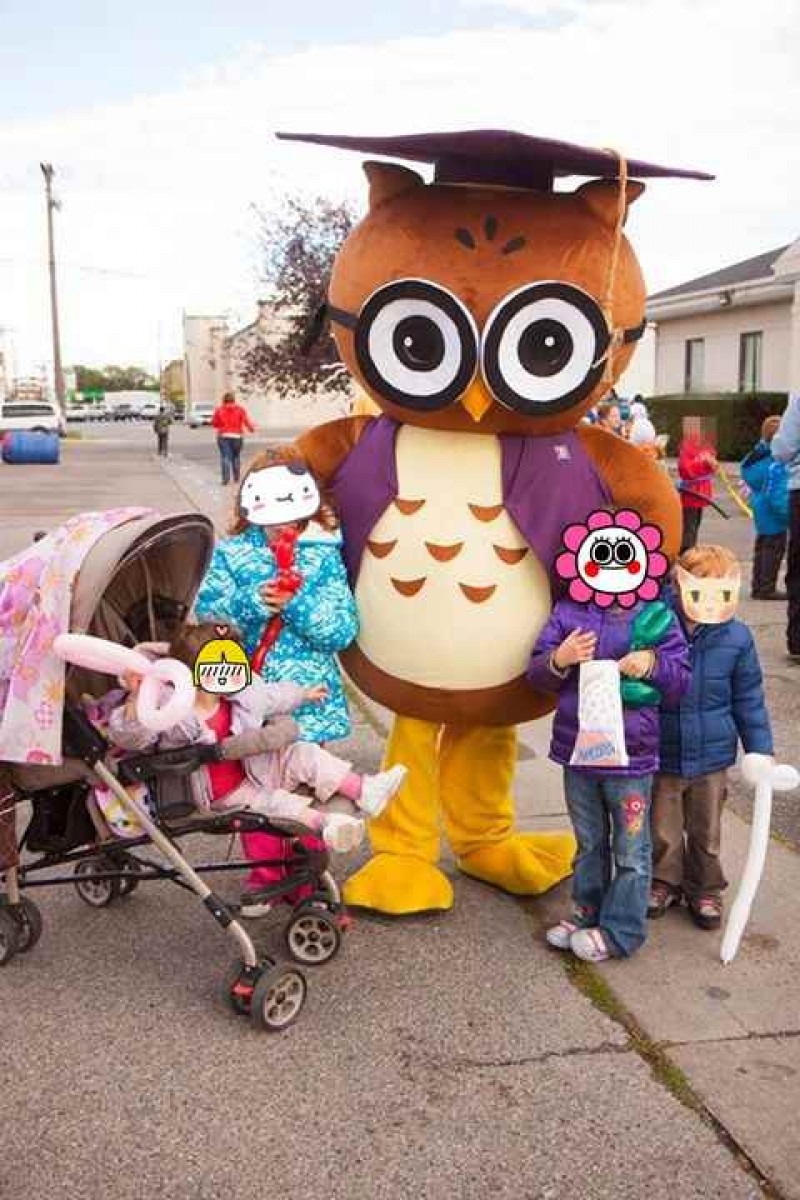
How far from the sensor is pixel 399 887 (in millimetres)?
3898

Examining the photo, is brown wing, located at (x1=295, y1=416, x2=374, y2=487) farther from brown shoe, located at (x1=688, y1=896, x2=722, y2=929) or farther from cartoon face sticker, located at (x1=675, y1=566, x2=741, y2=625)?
brown shoe, located at (x1=688, y1=896, x2=722, y2=929)

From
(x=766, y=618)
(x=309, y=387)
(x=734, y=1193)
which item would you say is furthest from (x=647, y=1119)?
(x=309, y=387)

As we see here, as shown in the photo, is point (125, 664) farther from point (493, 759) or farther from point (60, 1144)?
point (493, 759)

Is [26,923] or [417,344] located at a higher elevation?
[417,344]

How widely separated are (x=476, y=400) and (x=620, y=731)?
1.05 meters

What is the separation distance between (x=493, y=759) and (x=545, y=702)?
35 centimetres

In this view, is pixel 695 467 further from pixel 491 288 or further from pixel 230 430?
pixel 230 430

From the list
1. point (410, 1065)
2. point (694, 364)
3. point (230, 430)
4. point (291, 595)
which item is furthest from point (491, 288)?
point (694, 364)

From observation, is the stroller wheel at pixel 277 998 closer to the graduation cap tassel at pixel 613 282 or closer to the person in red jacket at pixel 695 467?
the graduation cap tassel at pixel 613 282

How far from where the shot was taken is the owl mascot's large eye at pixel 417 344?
3.52 m

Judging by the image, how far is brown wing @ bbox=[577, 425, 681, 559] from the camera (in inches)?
150

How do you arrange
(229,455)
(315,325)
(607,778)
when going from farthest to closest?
(229,455) < (315,325) < (607,778)

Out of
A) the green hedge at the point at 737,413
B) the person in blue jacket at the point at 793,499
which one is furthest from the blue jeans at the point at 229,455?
the person in blue jacket at the point at 793,499

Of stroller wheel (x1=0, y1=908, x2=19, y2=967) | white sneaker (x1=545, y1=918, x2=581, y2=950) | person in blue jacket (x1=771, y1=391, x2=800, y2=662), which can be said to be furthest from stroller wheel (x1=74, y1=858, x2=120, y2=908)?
person in blue jacket (x1=771, y1=391, x2=800, y2=662)
